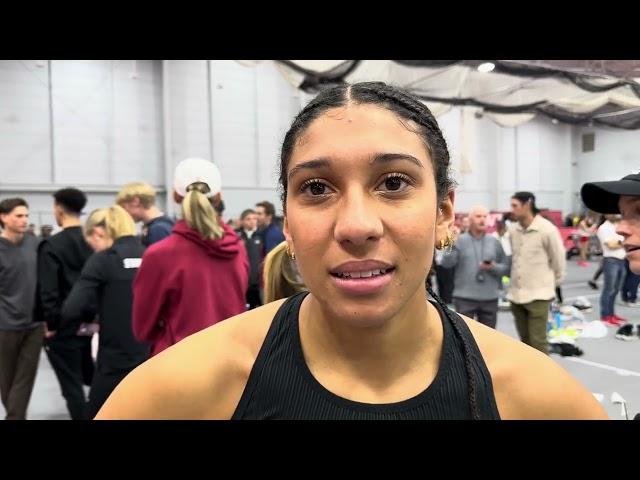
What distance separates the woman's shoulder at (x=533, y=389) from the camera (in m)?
0.94

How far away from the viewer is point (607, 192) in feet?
4.84

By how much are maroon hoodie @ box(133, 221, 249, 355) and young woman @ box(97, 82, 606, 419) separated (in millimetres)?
1177

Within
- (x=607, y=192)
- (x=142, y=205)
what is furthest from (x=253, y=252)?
(x=607, y=192)

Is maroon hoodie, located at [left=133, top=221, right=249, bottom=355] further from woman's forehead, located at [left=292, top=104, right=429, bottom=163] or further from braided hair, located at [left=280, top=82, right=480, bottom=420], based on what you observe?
woman's forehead, located at [left=292, top=104, right=429, bottom=163]

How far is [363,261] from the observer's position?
0.84m

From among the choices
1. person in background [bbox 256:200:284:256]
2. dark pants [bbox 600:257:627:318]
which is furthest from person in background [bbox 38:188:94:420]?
dark pants [bbox 600:257:627:318]

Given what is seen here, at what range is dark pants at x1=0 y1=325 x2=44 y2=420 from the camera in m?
3.23

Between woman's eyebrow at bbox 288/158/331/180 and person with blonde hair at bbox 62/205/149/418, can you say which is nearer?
woman's eyebrow at bbox 288/158/331/180

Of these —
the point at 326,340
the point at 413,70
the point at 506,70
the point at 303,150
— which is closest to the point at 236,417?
the point at 326,340

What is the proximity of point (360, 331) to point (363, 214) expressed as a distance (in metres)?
0.26

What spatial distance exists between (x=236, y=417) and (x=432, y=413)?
1.20ft

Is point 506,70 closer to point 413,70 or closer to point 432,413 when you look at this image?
point 413,70

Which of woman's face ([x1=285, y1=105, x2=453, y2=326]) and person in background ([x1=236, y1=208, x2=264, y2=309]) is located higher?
woman's face ([x1=285, y1=105, x2=453, y2=326])

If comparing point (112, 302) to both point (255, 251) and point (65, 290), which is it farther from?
point (255, 251)
